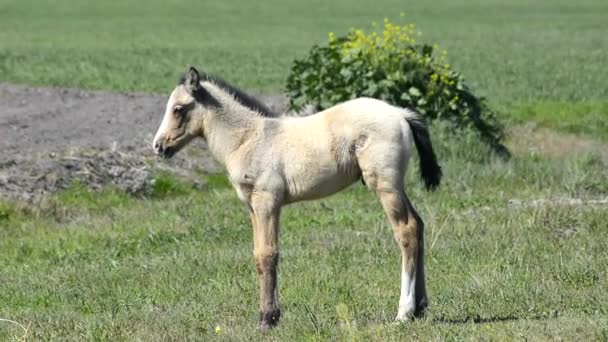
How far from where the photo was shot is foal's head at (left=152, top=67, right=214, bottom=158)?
10352mm

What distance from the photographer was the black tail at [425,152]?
10055mm

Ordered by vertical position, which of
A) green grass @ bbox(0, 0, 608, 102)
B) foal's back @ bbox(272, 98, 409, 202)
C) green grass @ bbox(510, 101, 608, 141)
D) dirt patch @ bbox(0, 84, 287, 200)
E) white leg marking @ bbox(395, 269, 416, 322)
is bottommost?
green grass @ bbox(0, 0, 608, 102)

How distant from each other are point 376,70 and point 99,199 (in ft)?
18.4

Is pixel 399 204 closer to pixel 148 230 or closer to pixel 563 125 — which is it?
pixel 148 230

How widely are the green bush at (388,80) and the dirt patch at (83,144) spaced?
181 cm

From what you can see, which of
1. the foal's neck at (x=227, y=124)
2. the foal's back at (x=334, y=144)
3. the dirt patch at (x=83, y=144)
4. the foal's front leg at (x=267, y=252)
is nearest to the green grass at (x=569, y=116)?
the dirt patch at (x=83, y=144)

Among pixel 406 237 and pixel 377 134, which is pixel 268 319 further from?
pixel 377 134

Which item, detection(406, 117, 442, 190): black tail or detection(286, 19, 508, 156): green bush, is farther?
detection(286, 19, 508, 156): green bush

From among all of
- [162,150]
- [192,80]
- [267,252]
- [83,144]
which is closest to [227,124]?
[192,80]

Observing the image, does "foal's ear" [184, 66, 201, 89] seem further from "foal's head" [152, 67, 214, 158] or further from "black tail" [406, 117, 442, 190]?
"black tail" [406, 117, 442, 190]

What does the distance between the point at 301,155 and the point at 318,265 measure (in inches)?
111

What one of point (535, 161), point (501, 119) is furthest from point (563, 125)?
point (535, 161)

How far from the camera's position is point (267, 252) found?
32.8 feet

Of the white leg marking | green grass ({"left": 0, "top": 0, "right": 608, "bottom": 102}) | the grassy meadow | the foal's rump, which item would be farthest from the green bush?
the white leg marking
